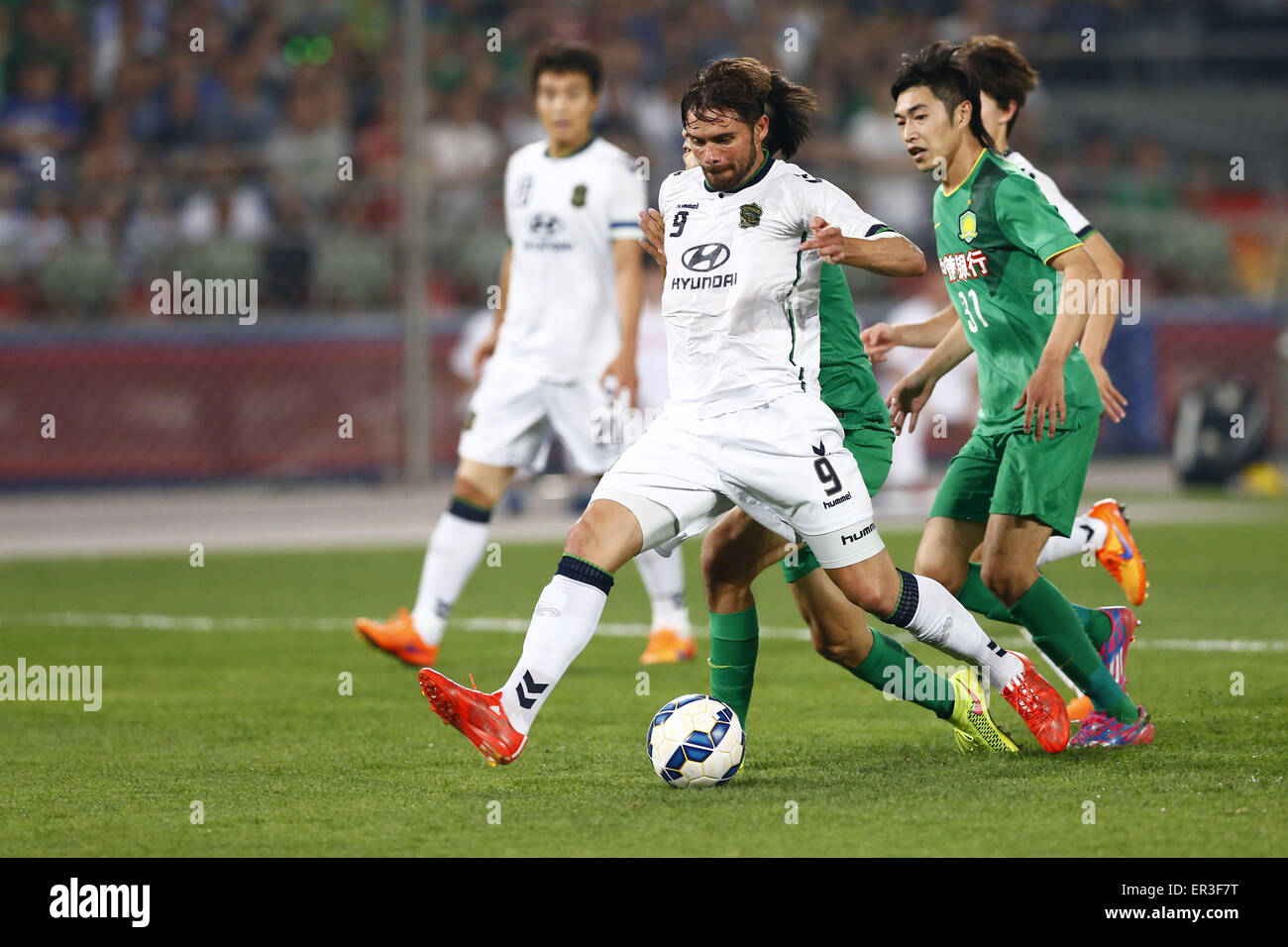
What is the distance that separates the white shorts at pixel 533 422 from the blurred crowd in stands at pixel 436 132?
606 cm

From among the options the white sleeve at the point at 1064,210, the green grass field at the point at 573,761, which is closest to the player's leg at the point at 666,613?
the green grass field at the point at 573,761

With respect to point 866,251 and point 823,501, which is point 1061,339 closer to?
point 866,251

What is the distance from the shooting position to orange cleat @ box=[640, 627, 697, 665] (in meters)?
7.95

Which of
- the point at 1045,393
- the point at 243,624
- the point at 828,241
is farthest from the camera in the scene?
the point at 243,624

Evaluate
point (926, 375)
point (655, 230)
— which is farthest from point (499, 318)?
point (655, 230)

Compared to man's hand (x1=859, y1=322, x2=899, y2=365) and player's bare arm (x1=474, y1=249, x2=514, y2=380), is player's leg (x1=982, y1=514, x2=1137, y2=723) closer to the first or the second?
man's hand (x1=859, y1=322, x2=899, y2=365)

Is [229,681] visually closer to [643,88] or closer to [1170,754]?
[1170,754]

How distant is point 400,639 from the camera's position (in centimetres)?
768

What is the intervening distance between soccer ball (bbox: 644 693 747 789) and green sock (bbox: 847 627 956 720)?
1.66ft

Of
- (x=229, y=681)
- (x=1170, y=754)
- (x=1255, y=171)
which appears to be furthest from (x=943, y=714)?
(x=1255, y=171)

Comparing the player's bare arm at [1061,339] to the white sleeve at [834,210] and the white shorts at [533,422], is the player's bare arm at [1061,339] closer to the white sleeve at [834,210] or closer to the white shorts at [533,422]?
the white sleeve at [834,210]

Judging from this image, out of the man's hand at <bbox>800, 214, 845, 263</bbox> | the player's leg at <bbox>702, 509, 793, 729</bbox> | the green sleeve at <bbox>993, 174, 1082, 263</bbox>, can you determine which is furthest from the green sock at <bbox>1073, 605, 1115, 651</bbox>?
the man's hand at <bbox>800, 214, 845, 263</bbox>

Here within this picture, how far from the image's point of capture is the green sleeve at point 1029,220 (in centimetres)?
537

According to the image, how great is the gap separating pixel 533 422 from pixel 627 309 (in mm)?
Result: 692
